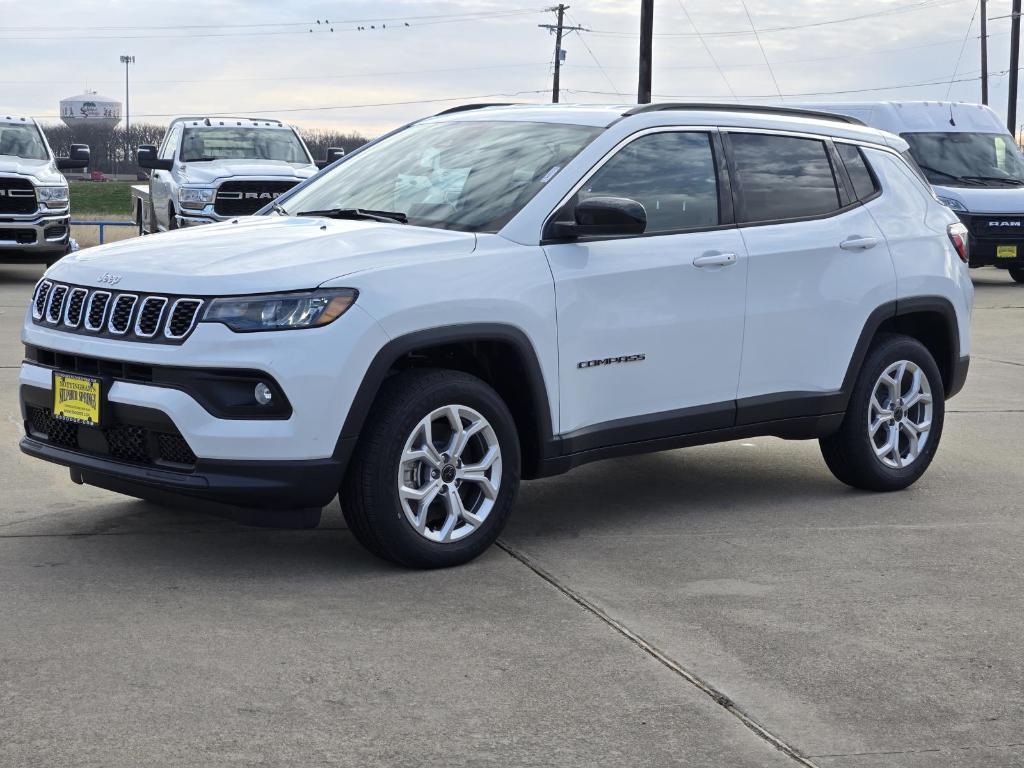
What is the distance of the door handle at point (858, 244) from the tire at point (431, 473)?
2013 millimetres

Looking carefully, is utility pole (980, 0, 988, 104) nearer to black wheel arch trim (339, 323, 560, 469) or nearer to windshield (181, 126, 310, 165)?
windshield (181, 126, 310, 165)

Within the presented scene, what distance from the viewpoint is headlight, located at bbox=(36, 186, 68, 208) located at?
731 inches

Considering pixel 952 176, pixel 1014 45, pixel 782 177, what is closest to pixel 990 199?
pixel 952 176

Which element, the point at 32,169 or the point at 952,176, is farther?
the point at 952,176

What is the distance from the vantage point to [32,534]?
603cm

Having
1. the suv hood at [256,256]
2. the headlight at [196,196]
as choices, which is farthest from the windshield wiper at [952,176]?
the suv hood at [256,256]

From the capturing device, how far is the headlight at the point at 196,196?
18688 mm

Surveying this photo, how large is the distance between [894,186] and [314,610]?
147 inches

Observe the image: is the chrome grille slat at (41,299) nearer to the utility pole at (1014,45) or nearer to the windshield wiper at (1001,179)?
the windshield wiper at (1001,179)

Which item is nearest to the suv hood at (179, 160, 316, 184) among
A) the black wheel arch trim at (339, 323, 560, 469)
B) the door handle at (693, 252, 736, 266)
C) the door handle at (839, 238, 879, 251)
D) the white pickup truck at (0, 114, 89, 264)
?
the white pickup truck at (0, 114, 89, 264)

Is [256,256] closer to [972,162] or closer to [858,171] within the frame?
[858,171]

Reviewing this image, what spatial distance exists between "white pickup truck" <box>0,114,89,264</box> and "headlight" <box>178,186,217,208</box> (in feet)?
4.48

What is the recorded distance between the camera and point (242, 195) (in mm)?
18828

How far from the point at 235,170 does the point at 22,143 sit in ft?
9.53
